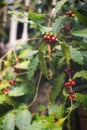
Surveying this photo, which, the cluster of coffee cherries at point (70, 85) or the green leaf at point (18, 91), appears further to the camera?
the green leaf at point (18, 91)

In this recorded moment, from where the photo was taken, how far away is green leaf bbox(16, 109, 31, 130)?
1.37m

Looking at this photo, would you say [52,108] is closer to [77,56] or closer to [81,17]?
[77,56]

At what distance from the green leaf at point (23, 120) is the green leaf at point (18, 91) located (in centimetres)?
16

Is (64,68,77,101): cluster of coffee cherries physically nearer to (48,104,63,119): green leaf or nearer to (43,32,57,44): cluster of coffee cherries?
(48,104,63,119): green leaf

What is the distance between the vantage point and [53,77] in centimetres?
164

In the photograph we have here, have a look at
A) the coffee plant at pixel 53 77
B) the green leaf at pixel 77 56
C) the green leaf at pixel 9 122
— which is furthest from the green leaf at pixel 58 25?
the green leaf at pixel 9 122

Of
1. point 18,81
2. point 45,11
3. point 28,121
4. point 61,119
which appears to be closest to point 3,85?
point 18,81

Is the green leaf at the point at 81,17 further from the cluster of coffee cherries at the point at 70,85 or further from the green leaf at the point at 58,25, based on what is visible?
the cluster of coffee cherries at the point at 70,85

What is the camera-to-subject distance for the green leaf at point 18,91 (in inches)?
60.8

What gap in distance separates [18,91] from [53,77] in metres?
0.22

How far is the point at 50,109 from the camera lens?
1456 mm

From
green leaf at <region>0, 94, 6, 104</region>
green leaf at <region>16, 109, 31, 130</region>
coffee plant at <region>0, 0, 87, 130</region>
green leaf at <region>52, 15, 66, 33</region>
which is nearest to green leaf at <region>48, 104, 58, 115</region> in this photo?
coffee plant at <region>0, 0, 87, 130</region>

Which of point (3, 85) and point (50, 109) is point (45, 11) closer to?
point (3, 85)

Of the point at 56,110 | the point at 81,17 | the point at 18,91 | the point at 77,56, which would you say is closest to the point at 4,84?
the point at 18,91
